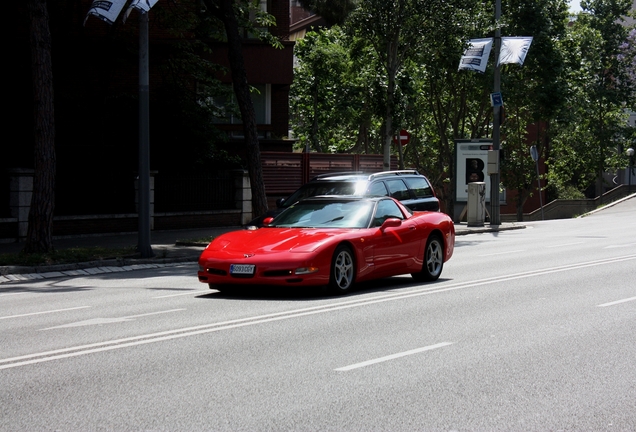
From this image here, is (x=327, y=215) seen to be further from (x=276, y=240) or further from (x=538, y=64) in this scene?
(x=538, y=64)

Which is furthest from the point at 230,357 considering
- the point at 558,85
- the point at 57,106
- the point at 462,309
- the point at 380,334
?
the point at 558,85

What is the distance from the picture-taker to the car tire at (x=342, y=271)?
12.8m

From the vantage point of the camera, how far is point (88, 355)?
860 centimetres

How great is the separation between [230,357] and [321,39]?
42433 mm

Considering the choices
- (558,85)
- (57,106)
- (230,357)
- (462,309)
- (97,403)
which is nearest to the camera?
(97,403)

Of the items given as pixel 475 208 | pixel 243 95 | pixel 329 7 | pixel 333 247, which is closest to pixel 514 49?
pixel 475 208

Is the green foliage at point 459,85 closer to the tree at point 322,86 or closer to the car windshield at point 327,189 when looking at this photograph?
the tree at point 322,86

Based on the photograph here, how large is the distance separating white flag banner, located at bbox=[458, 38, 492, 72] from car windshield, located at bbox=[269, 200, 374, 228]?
57.3ft

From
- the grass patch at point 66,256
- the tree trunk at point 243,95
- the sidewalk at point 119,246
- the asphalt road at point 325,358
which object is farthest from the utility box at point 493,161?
the asphalt road at point 325,358

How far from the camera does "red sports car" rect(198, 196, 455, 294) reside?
12.5 m

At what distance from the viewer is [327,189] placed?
2119cm

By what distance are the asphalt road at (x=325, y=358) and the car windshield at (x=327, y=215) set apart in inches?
39.1

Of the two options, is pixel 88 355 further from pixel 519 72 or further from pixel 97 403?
pixel 519 72

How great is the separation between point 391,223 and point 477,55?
18334 millimetres
